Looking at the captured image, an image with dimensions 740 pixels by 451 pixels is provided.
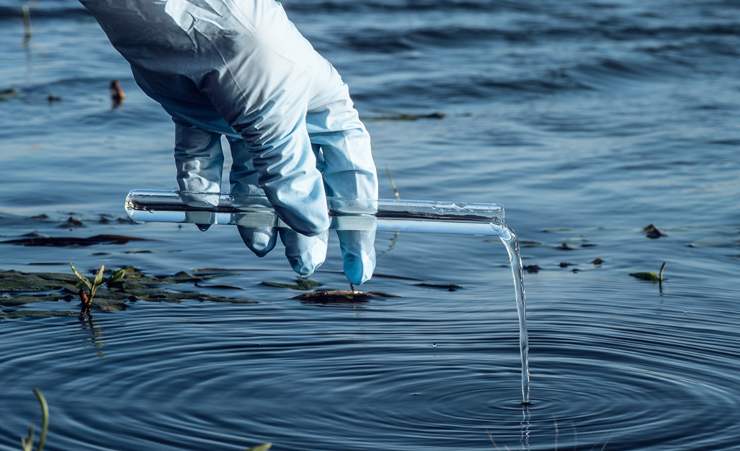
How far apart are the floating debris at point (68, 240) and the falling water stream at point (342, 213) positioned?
2683 mm

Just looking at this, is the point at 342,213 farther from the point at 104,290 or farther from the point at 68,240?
the point at 68,240

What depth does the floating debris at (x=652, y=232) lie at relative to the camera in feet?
23.9

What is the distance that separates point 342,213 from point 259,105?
0.51 m

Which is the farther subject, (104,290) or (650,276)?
(650,276)

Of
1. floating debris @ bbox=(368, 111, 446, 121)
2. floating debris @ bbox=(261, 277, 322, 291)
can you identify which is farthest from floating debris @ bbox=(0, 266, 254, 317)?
floating debris @ bbox=(368, 111, 446, 121)

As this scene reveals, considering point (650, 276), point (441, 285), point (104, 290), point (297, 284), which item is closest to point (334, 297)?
point (297, 284)

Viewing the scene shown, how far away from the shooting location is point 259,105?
3.82 meters

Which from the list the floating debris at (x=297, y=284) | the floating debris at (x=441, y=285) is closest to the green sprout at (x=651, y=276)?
the floating debris at (x=441, y=285)

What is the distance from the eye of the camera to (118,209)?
754 cm

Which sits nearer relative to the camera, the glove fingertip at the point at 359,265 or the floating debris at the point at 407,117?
the glove fingertip at the point at 359,265

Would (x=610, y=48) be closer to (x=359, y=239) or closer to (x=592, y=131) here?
(x=592, y=131)

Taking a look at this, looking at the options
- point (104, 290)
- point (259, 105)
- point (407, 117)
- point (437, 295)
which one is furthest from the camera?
point (407, 117)

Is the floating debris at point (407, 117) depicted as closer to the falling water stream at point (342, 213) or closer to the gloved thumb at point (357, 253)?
the gloved thumb at point (357, 253)

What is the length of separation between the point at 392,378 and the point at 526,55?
9437 millimetres
